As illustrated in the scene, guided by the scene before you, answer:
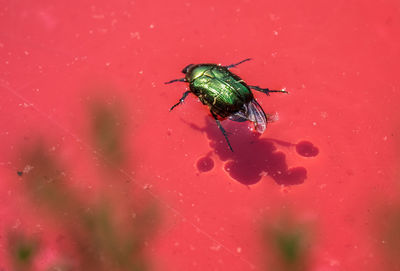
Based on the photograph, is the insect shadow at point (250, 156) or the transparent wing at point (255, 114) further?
the insect shadow at point (250, 156)

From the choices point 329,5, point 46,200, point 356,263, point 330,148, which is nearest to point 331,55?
point 329,5

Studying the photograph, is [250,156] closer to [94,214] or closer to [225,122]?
[225,122]

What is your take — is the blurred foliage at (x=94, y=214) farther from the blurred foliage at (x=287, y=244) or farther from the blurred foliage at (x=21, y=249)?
the blurred foliage at (x=287, y=244)

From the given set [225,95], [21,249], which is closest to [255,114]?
[225,95]

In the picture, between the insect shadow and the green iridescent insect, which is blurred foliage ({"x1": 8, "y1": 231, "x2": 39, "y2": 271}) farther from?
the green iridescent insect

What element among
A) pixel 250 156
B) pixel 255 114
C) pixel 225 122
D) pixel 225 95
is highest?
pixel 225 95

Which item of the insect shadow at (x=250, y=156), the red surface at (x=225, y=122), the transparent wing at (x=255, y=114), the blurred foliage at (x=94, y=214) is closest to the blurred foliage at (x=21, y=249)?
the blurred foliage at (x=94, y=214)
